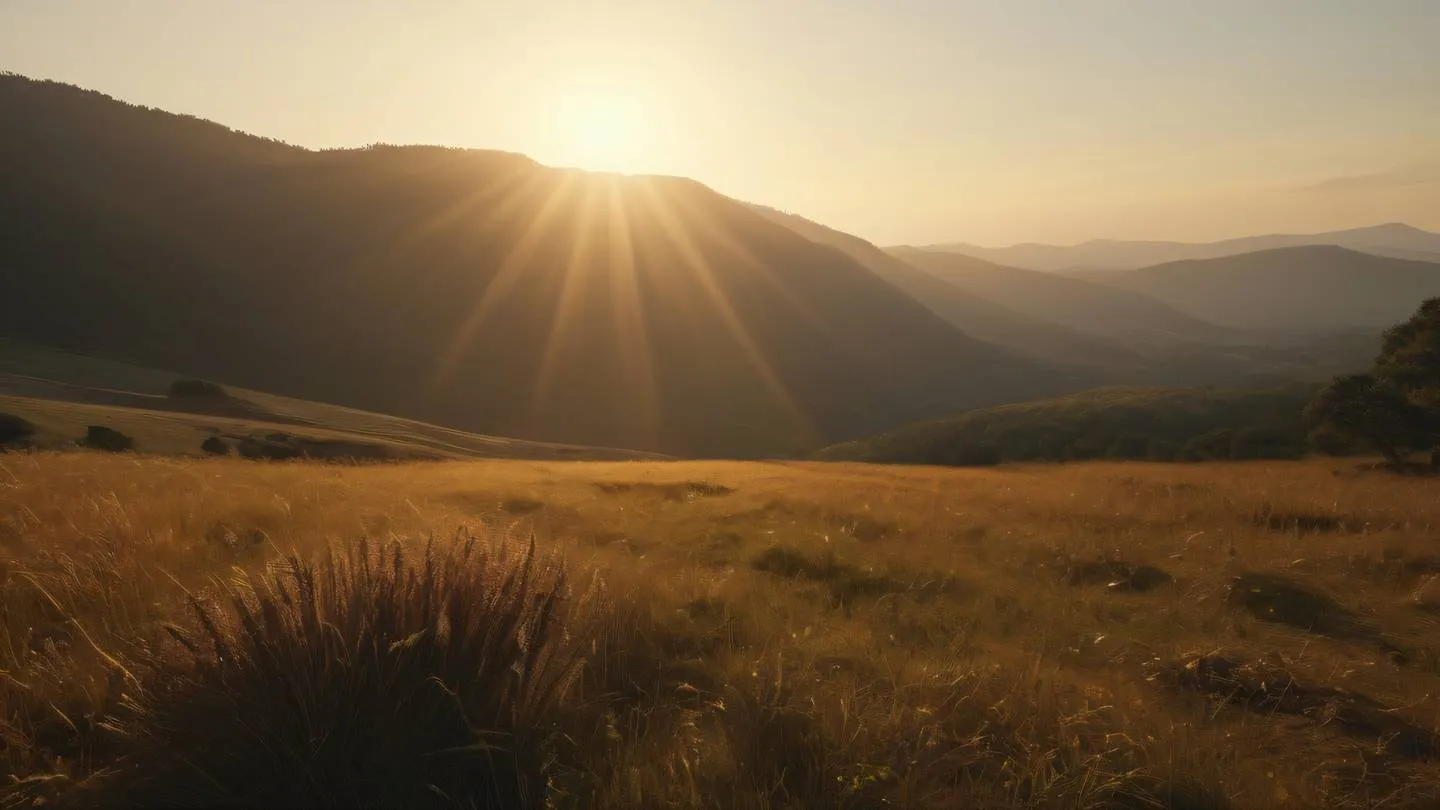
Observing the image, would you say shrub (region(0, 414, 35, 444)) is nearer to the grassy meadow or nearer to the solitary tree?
the grassy meadow

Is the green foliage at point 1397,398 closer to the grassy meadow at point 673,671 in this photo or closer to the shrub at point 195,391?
the grassy meadow at point 673,671

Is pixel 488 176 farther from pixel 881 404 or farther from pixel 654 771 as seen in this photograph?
pixel 654 771

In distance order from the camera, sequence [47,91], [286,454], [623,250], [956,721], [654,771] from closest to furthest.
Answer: [654,771], [956,721], [286,454], [47,91], [623,250]

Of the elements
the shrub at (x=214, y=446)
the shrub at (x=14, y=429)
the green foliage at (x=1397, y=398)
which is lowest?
the shrub at (x=214, y=446)

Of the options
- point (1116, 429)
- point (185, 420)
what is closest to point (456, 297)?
point (185, 420)

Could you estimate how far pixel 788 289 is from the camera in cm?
15438

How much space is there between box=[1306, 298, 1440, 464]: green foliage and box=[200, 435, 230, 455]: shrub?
133 ft

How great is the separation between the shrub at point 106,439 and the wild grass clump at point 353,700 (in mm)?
25504

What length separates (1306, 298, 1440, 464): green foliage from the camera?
22453 millimetres

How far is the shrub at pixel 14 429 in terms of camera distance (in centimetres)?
2128

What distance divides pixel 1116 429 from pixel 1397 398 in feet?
115

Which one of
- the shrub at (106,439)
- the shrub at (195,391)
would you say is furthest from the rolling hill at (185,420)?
the shrub at (195,391)

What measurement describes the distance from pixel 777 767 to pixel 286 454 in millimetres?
32011

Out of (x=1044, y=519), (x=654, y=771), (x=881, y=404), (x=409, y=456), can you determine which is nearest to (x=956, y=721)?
(x=654, y=771)
